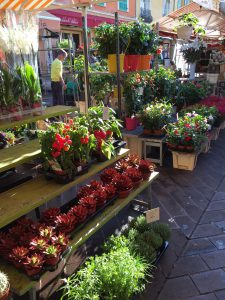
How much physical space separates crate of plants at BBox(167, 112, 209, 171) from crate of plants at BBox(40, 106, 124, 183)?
1781 mm

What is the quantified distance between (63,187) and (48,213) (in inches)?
8.8

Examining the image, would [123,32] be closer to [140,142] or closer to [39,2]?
[39,2]

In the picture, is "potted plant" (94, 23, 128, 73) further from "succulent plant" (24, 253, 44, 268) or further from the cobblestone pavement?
"succulent plant" (24, 253, 44, 268)

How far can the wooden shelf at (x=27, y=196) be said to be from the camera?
1870 millimetres

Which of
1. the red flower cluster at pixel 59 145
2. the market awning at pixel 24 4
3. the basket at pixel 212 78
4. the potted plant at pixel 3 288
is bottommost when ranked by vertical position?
the potted plant at pixel 3 288

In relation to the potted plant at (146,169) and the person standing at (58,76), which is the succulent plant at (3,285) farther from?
the person standing at (58,76)

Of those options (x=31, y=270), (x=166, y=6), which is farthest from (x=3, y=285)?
(x=166, y=6)

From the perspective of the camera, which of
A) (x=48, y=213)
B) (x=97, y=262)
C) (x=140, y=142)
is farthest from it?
(x=140, y=142)

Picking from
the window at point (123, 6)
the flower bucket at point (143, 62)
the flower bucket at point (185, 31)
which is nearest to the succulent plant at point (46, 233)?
the flower bucket at point (143, 62)

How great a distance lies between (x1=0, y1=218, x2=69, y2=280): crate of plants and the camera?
5.50 feet

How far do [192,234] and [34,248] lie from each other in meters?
1.72

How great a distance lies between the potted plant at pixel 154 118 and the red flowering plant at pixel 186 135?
142 mm

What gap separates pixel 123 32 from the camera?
3.79 metres

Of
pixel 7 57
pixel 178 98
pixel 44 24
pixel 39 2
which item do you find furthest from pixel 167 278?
pixel 44 24
